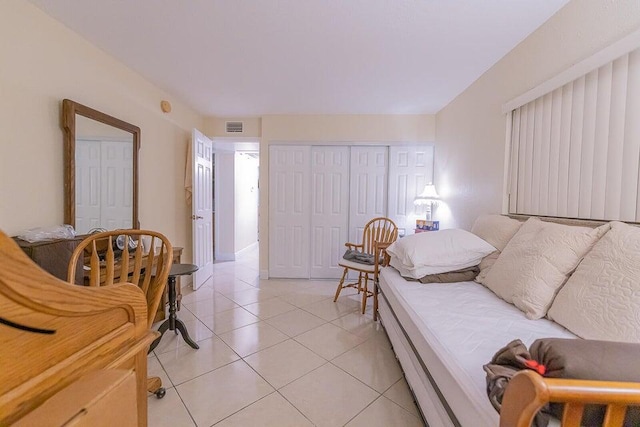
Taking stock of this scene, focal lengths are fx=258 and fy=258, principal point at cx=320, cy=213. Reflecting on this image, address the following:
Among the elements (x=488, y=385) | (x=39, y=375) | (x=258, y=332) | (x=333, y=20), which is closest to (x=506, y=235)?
(x=488, y=385)

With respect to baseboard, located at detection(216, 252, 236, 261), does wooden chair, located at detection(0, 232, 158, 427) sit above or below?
above

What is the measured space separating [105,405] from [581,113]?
2.31 m

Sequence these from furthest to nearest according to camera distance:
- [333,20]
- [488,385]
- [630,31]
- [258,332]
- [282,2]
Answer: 1. [258,332]
2. [333,20]
3. [282,2]
4. [630,31]
5. [488,385]

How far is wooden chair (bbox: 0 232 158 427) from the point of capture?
0.31 meters

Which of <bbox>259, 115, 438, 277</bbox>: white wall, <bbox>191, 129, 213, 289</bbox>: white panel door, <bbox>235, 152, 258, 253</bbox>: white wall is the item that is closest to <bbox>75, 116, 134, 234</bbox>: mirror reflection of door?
<bbox>191, 129, 213, 289</bbox>: white panel door

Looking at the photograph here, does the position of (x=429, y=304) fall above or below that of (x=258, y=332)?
above

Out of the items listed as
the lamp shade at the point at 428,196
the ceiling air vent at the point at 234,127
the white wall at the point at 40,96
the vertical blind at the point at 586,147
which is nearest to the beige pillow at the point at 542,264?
the vertical blind at the point at 586,147

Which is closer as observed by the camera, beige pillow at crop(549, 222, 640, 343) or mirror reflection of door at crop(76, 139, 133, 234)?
beige pillow at crop(549, 222, 640, 343)

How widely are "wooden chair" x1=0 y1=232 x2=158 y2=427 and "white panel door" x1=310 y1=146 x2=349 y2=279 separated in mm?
3263

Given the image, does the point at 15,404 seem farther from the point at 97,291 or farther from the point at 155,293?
the point at 155,293

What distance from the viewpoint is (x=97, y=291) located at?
1.54 ft

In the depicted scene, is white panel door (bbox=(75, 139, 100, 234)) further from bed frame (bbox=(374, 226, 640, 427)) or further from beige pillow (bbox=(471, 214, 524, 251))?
beige pillow (bbox=(471, 214, 524, 251))

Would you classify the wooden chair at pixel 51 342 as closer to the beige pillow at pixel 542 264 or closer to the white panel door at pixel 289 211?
the beige pillow at pixel 542 264

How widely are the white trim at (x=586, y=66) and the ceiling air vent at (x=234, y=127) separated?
129 inches
